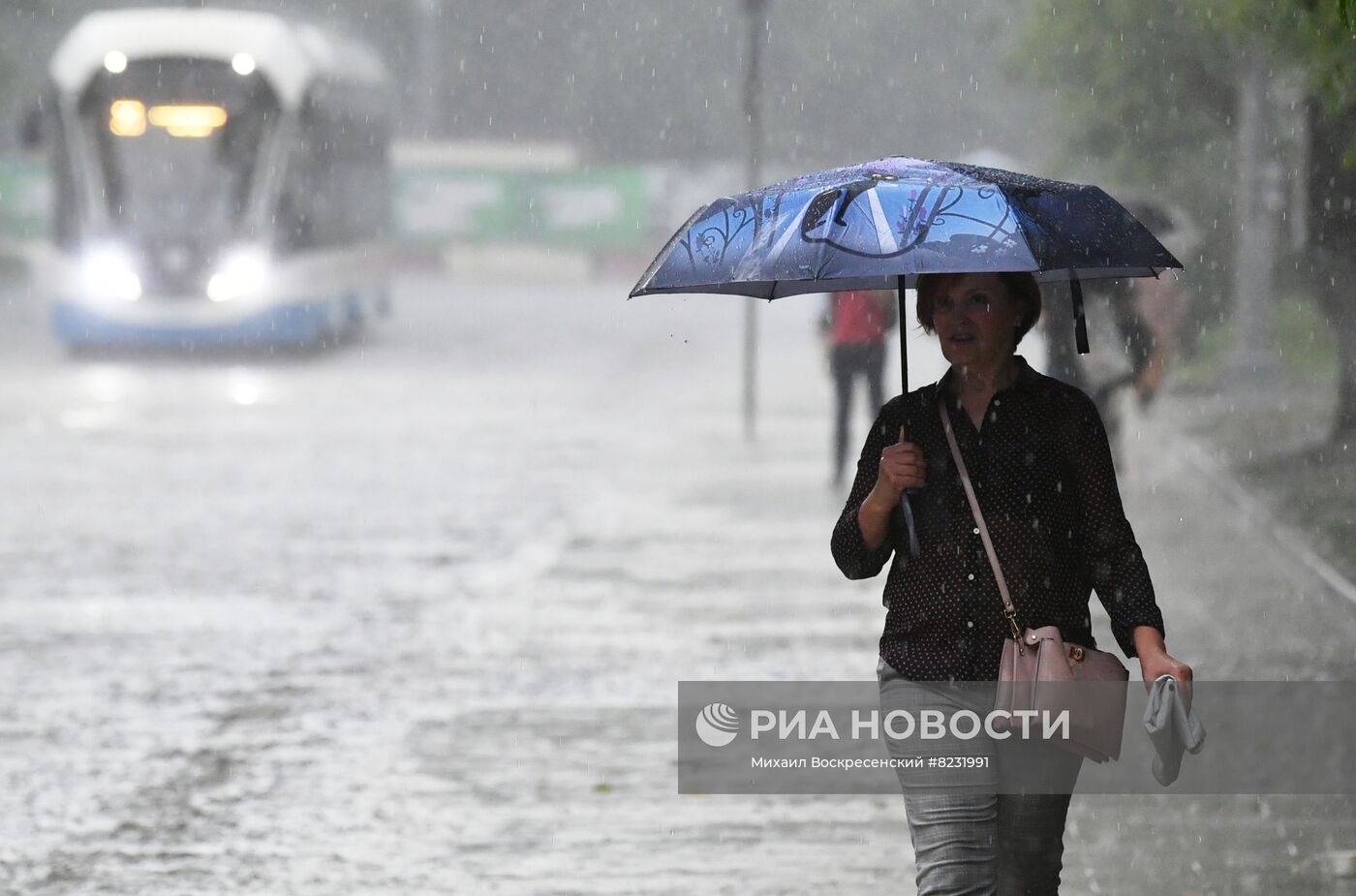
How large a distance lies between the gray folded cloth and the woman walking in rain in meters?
0.10

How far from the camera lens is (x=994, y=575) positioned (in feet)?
13.1

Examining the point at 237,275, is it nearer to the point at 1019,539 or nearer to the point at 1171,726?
the point at 1019,539

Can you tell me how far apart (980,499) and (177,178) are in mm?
27444

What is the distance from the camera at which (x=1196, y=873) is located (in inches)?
241

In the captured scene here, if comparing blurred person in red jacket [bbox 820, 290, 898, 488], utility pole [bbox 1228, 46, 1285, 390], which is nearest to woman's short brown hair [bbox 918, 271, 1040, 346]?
blurred person in red jacket [bbox 820, 290, 898, 488]

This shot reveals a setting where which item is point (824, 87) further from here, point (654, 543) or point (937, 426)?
point (937, 426)

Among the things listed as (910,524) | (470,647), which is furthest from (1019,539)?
(470,647)

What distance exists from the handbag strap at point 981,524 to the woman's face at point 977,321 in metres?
0.11

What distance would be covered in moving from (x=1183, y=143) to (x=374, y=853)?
22.6 m

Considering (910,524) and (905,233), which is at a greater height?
(905,233)

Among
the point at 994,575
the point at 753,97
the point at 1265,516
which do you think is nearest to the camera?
the point at 994,575

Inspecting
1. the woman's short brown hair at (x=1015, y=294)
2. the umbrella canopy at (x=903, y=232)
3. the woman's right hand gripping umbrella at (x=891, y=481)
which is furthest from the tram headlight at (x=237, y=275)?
the woman's right hand gripping umbrella at (x=891, y=481)

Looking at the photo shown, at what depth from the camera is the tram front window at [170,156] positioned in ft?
98.4

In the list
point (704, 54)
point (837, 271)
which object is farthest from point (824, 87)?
point (837, 271)
